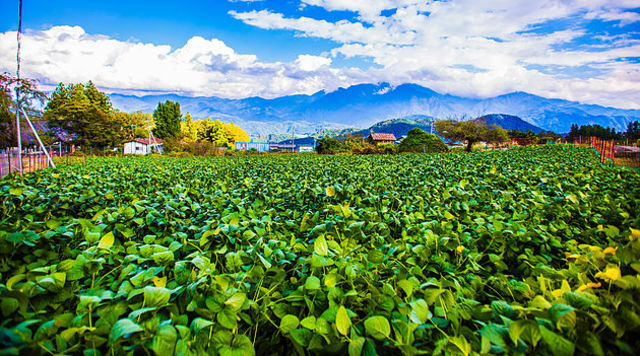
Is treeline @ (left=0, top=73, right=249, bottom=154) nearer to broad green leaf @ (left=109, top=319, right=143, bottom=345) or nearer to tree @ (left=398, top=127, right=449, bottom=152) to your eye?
tree @ (left=398, top=127, right=449, bottom=152)

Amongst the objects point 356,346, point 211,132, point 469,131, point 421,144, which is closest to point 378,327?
point 356,346

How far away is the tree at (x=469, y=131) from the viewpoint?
50625 mm

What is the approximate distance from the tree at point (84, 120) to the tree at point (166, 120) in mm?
20507

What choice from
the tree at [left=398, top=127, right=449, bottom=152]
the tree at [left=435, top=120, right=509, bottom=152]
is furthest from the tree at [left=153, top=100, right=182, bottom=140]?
the tree at [left=435, top=120, right=509, bottom=152]

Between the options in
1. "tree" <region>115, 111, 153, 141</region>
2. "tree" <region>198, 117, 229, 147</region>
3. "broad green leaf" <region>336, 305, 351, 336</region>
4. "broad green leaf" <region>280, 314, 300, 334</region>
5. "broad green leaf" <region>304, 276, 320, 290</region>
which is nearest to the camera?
"broad green leaf" <region>336, 305, 351, 336</region>

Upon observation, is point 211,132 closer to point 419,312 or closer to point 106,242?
point 106,242

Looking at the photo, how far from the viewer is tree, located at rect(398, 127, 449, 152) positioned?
43381mm

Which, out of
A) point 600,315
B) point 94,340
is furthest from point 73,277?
point 600,315

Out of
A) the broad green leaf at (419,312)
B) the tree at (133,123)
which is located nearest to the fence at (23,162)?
the broad green leaf at (419,312)

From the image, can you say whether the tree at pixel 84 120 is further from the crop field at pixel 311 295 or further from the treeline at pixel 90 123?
the crop field at pixel 311 295

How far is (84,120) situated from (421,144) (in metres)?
56.3

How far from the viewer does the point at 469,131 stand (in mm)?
50344

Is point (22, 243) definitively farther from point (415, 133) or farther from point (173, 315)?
point (415, 133)

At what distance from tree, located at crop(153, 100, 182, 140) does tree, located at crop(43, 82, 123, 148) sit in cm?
2051
